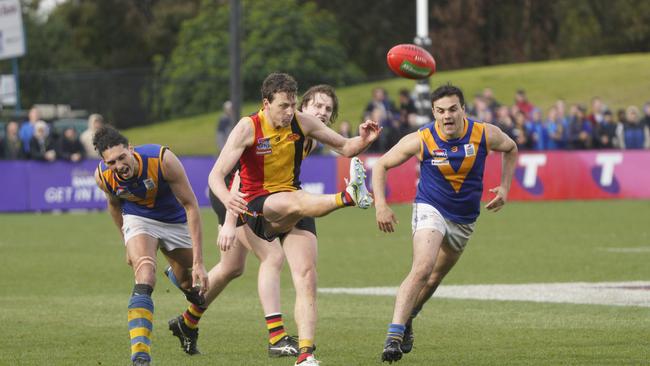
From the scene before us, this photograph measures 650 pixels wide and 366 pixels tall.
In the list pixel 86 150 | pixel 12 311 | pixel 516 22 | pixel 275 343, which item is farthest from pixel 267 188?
pixel 516 22

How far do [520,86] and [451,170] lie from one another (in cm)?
4416

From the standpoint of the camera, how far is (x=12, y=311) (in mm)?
12992

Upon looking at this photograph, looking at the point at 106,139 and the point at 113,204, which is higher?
the point at 106,139

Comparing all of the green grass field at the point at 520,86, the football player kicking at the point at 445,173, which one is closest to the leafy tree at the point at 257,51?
the green grass field at the point at 520,86

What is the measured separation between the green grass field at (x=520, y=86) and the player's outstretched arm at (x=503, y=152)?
37.1 meters

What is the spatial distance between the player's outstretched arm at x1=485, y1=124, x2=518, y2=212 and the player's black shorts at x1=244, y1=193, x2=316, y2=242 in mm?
1447

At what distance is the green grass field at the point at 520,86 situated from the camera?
49.9 m

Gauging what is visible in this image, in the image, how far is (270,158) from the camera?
9.76 m

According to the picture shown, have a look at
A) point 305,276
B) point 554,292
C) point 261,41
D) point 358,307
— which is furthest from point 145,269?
point 261,41

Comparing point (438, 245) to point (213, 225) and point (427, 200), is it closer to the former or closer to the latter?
point (427, 200)

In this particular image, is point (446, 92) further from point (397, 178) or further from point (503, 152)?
point (397, 178)

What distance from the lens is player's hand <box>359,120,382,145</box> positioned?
969 centimetres

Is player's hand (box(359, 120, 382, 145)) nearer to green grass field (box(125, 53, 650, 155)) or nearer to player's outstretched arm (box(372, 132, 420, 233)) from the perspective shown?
player's outstretched arm (box(372, 132, 420, 233))

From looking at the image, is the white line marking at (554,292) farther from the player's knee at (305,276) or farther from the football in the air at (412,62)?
the player's knee at (305,276)
